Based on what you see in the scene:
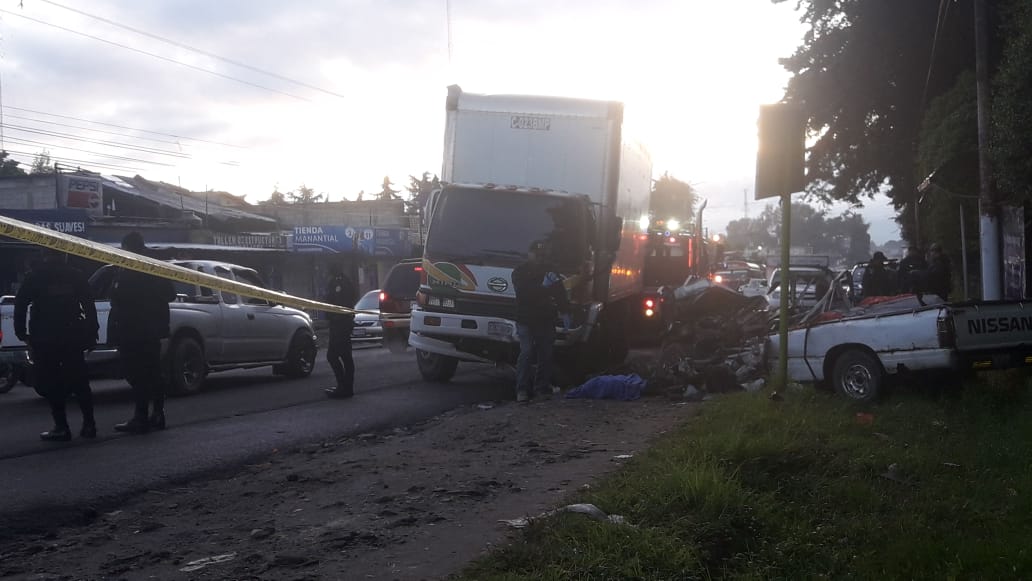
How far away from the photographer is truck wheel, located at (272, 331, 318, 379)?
14.6 m

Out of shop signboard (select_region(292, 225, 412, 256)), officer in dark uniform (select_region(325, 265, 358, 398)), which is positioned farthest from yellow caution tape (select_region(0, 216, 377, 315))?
shop signboard (select_region(292, 225, 412, 256))

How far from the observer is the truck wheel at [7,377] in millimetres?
12922

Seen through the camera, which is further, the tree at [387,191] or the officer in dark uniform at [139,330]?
the tree at [387,191]

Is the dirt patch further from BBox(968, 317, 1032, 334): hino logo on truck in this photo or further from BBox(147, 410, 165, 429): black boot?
BBox(968, 317, 1032, 334): hino logo on truck

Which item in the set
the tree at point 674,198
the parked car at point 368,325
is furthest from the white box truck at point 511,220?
the tree at point 674,198

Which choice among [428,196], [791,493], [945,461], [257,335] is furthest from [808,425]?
[257,335]

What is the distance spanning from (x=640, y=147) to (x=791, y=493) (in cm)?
1065

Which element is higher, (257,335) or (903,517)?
(257,335)

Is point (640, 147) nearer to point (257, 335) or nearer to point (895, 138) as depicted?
point (257, 335)

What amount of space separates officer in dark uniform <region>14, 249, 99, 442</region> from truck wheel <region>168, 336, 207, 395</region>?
3.21 meters

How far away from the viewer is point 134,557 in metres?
5.18

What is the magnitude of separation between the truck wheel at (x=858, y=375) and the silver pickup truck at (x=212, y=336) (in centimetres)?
795

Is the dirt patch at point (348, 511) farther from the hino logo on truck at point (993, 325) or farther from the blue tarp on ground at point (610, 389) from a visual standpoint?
the hino logo on truck at point (993, 325)

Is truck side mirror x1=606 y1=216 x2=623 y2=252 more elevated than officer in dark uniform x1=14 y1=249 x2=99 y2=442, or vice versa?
truck side mirror x1=606 y1=216 x2=623 y2=252
